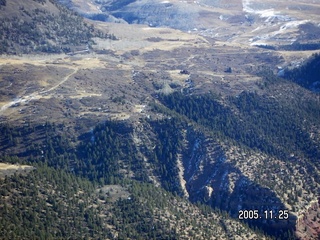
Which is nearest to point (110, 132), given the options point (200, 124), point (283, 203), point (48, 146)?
point (48, 146)

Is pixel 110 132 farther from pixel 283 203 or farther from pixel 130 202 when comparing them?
pixel 283 203
